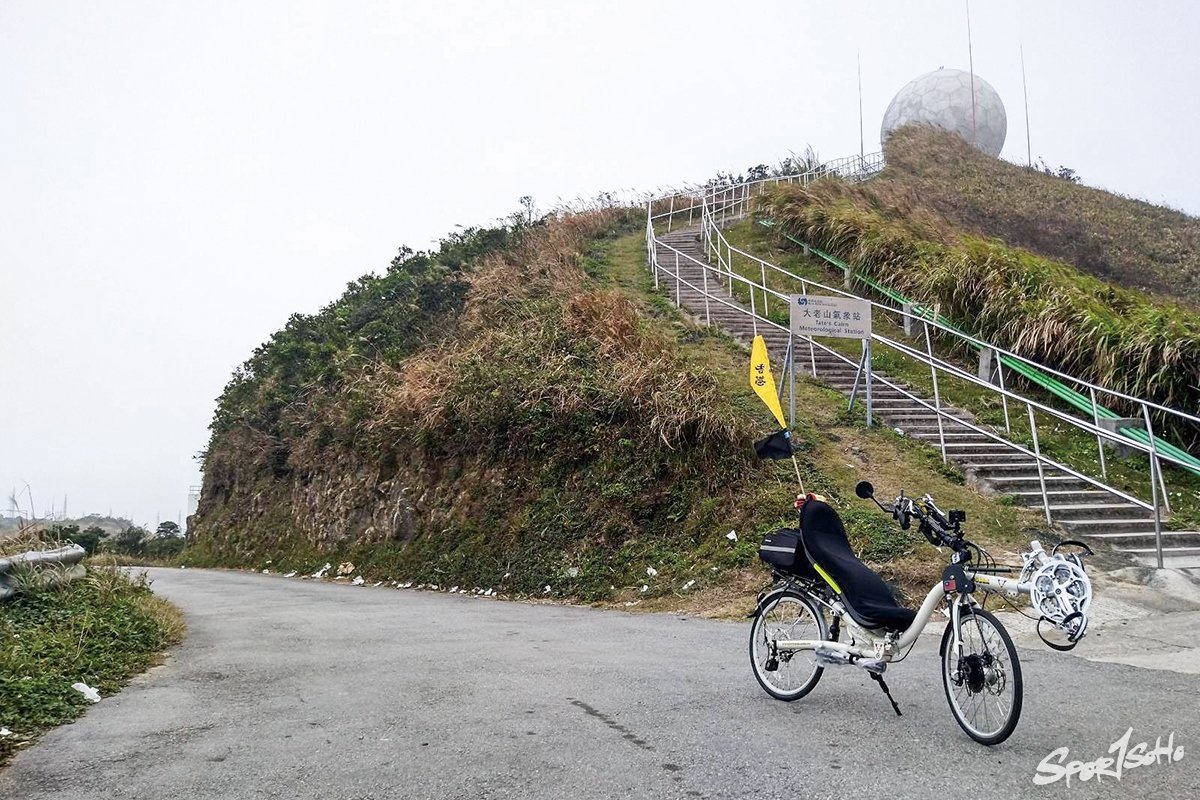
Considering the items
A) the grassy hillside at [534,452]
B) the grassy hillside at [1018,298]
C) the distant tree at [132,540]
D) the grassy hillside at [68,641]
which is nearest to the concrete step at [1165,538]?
the grassy hillside at [534,452]

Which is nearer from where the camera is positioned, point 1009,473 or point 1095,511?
point 1095,511

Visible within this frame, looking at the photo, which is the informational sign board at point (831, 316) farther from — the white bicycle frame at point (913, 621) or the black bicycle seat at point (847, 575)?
the white bicycle frame at point (913, 621)

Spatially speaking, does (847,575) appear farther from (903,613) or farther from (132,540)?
(132,540)

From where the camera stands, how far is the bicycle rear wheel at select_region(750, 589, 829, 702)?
538 cm

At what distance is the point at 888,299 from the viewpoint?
19.2 m

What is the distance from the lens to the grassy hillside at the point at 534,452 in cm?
1156


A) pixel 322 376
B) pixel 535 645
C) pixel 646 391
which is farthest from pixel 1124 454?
pixel 322 376

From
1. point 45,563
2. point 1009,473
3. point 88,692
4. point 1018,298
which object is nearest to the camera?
point 88,692

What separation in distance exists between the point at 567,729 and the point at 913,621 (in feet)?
6.25

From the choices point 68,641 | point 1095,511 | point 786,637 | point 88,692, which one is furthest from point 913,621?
point 1095,511

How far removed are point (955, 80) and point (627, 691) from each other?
Result: 1949 inches

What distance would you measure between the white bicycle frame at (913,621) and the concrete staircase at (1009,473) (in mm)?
6309

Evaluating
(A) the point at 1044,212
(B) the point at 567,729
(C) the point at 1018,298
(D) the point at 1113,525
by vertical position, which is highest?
(A) the point at 1044,212

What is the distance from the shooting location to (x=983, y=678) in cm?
442
